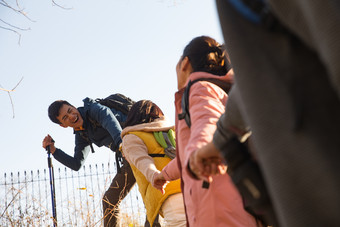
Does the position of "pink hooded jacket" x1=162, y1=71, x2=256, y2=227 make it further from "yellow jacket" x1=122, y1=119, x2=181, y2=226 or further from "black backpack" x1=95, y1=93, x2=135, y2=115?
"black backpack" x1=95, y1=93, x2=135, y2=115

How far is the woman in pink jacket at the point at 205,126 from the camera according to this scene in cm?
174

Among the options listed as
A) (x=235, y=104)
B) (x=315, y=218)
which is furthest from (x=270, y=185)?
(x=235, y=104)

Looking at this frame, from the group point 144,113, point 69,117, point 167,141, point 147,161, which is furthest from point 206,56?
point 69,117

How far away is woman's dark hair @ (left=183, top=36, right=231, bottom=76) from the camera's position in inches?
90.6

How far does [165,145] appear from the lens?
3807mm

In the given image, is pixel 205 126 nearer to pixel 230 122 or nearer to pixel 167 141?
pixel 230 122

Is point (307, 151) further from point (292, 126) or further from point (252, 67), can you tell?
point (252, 67)

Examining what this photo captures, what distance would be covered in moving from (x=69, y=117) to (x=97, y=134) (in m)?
0.43

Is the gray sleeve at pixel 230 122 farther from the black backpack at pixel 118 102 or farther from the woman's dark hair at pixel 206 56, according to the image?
the black backpack at pixel 118 102

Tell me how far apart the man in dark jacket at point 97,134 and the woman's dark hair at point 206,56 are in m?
2.67

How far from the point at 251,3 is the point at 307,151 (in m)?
0.32

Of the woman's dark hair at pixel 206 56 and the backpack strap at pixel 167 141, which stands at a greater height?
the woman's dark hair at pixel 206 56

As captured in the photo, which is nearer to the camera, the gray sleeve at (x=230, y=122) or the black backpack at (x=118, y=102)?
the gray sleeve at (x=230, y=122)

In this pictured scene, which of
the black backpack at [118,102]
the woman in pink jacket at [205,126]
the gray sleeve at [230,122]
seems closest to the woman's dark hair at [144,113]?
the black backpack at [118,102]
